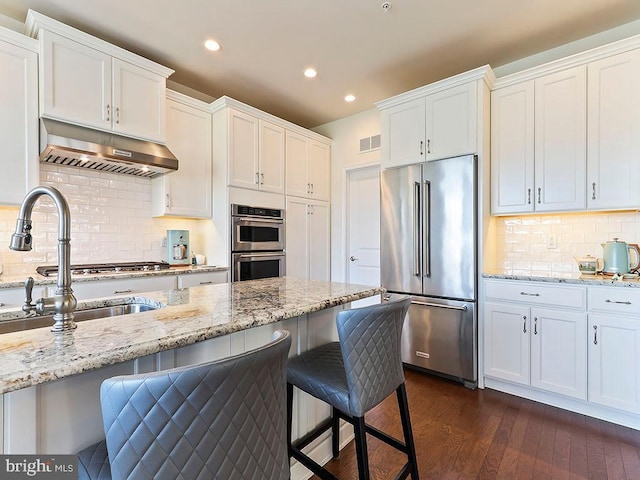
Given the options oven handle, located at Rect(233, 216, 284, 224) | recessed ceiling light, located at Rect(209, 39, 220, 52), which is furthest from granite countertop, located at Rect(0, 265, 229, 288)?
recessed ceiling light, located at Rect(209, 39, 220, 52)

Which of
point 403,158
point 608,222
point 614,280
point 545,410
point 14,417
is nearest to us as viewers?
point 14,417

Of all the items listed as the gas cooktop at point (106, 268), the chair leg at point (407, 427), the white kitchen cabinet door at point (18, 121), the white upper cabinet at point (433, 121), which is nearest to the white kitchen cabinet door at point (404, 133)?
the white upper cabinet at point (433, 121)

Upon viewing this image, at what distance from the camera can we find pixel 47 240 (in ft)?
8.75

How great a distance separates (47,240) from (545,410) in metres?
4.07

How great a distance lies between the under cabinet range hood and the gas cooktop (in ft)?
2.77

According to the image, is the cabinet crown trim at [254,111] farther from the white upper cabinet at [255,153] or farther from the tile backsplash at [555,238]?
the tile backsplash at [555,238]

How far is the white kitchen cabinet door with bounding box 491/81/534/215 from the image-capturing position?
2.74 m

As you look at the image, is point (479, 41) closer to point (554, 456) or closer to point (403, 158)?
point (403, 158)

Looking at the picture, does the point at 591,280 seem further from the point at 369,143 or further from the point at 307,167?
the point at 307,167

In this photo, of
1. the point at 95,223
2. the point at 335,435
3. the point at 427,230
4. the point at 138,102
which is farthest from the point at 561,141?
the point at 95,223

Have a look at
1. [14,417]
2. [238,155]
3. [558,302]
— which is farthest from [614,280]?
[238,155]

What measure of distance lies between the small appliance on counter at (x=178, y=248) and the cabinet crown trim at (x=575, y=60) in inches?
128

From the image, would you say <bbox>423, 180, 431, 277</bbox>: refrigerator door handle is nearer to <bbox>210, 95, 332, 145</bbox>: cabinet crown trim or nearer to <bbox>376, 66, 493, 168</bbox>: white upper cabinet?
<bbox>376, 66, 493, 168</bbox>: white upper cabinet

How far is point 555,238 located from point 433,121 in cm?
150
